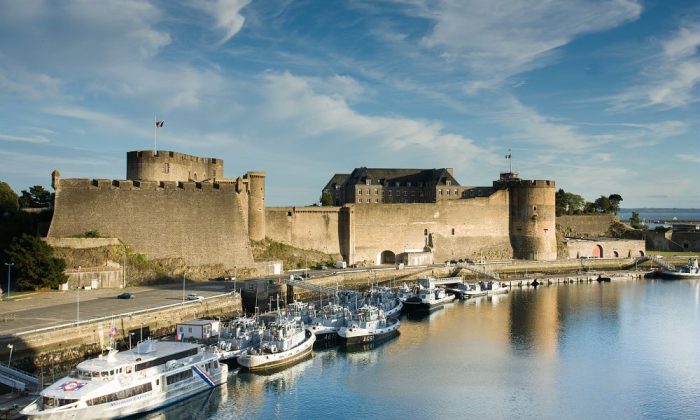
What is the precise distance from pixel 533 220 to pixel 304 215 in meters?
17.5

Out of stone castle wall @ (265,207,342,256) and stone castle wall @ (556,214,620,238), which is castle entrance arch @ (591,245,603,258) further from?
stone castle wall @ (265,207,342,256)

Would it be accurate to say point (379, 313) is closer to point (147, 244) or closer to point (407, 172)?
point (147, 244)

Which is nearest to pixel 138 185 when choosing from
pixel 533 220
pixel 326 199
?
pixel 326 199

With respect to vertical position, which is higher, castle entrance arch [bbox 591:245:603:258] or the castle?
the castle

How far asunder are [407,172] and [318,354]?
1224 inches

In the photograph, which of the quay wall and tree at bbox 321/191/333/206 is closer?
the quay wall

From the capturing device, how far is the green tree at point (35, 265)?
958 inches

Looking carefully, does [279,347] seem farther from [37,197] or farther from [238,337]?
[37,197]

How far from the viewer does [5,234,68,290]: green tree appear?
2433cm

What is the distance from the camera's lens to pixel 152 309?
72.6 feet

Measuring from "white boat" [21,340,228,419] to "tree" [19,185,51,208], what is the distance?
19725 millimetres

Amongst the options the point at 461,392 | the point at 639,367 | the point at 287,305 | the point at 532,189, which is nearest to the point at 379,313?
the point at 287,305

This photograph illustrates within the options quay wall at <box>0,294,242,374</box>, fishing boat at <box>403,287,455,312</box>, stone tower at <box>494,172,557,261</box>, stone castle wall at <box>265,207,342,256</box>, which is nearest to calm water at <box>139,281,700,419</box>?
fishing boat at <box>403,287,455,312</box>

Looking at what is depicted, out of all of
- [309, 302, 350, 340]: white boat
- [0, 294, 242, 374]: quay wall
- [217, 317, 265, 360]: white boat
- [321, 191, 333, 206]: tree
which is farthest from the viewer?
[321, 191, 333, 206]: tree
